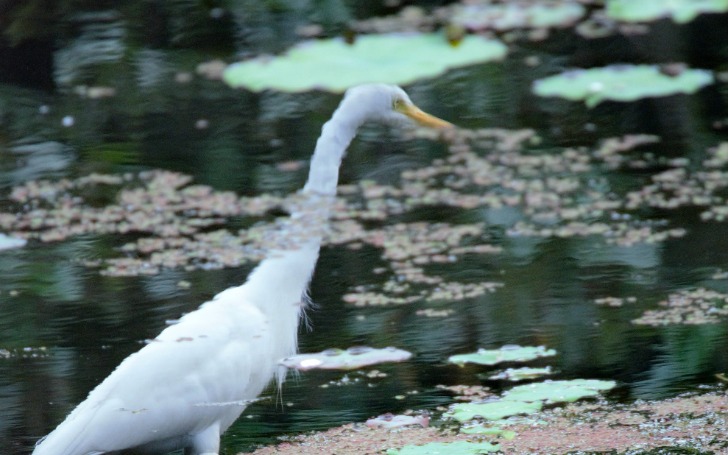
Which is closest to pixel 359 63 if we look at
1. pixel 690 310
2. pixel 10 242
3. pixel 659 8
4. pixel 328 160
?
pixel 659 8

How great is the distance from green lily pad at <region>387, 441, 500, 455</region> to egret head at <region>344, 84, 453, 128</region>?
1030 mm

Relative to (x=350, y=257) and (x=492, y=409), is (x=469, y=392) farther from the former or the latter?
(x=350, y=257)

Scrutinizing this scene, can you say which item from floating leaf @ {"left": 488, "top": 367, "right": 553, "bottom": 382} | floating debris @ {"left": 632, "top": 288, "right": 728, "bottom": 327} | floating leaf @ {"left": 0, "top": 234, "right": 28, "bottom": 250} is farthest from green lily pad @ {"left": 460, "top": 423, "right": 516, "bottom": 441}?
floating leaf @ {"left": 0, "top": 234, "right": 28, "bottom": 250}

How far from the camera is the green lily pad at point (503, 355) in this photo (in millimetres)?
3594

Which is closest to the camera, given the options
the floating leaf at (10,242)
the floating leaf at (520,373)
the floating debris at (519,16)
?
the floating leaf at (520,373)

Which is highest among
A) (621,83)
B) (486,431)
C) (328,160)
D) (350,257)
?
(328,160)

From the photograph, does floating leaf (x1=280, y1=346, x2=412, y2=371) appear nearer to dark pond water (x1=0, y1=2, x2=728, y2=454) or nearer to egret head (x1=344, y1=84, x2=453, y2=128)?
dark pond water (x1=0, y1=2, x2=728, y2=454)

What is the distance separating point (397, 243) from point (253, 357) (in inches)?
61.7

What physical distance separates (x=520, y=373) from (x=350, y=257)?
126 centimetres

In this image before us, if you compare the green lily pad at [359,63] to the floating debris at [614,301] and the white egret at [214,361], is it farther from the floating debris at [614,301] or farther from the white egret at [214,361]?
the white egret at [214,361]

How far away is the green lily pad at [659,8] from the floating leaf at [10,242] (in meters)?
3.90

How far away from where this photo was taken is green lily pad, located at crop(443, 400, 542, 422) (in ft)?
10.6

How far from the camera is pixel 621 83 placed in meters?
6.24

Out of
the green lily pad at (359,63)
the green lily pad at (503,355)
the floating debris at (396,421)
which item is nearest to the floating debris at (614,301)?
the green lily pad at (503,355)
